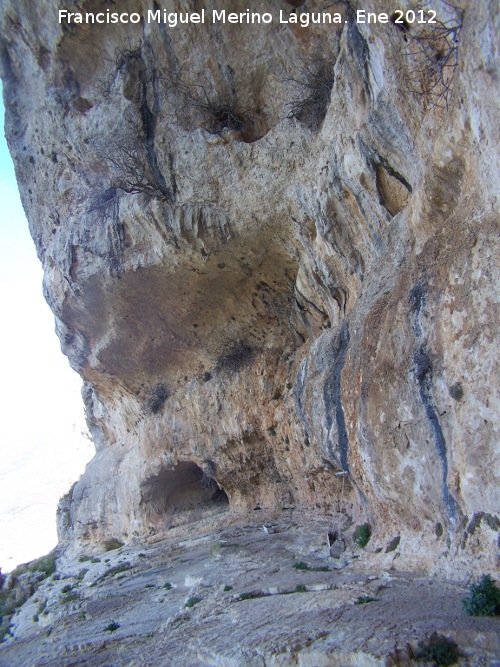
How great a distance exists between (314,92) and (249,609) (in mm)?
9011

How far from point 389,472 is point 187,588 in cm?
495

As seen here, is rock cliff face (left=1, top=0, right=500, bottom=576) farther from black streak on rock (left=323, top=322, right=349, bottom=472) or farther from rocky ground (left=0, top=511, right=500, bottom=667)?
rocky ground (left=0, top=511, right=500, bottom=667)

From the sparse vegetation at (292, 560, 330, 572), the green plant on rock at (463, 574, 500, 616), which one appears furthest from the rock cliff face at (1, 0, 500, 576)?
the sparse vegetation at (292, 560, 330, 572)

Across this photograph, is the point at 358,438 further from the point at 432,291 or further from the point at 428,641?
the point at 428,641

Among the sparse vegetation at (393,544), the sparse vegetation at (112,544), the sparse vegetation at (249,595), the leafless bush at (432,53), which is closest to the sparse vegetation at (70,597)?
the sparse vegetation at (112,544)

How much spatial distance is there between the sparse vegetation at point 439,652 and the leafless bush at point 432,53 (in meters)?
5.50

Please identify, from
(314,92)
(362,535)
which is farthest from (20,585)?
(314,92)

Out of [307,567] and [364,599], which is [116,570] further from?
[364,599]

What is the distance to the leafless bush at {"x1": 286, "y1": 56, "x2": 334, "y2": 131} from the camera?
29.8ft

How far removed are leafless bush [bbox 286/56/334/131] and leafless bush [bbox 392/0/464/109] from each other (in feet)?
10.1

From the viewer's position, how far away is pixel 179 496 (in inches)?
642

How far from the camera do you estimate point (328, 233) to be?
28.8 ft

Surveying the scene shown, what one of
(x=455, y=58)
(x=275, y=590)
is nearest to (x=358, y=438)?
(x=275, y=590)

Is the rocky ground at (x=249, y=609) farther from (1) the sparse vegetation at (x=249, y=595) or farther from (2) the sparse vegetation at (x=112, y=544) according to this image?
(2) the sparse vegetation at (x=112, y=544)
